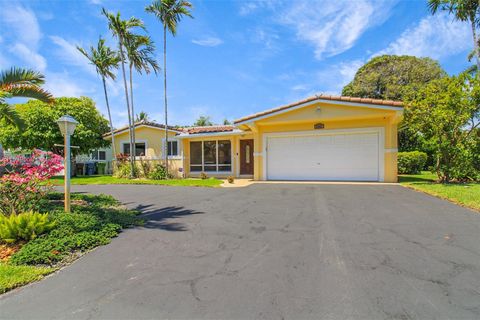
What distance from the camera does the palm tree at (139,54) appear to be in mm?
14984

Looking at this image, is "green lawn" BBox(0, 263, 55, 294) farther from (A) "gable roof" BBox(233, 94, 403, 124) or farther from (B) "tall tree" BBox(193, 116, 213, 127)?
(B) "tall tree" BBox(193, 116, 213, 127)

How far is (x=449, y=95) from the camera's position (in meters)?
10.0

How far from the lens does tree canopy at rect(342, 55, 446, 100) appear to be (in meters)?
21.5

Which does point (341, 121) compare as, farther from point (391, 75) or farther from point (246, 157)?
point (391, 75)

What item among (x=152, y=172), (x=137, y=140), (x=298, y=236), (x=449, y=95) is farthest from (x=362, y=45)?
(x=137, y=140)

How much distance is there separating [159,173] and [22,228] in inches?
467

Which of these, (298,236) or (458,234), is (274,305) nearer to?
(298,236)

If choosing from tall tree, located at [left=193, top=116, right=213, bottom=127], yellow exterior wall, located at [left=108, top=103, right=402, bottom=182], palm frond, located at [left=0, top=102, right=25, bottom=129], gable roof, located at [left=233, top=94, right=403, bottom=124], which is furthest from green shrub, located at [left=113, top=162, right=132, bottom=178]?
tall tree, located at [left=193, top=116, right=213, bottom=127]

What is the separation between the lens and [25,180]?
16.5 ft

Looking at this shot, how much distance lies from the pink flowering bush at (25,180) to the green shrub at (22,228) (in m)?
0.84

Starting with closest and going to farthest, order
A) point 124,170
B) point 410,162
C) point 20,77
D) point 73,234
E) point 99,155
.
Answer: point 73,234 → point 20,77 → point 410,162 → point 124,170 → point 99,155

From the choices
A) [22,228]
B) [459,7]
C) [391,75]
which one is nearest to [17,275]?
[22,228]

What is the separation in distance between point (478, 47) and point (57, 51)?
23.6 m

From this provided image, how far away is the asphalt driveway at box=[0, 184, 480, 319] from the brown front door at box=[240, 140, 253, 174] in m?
10.7
